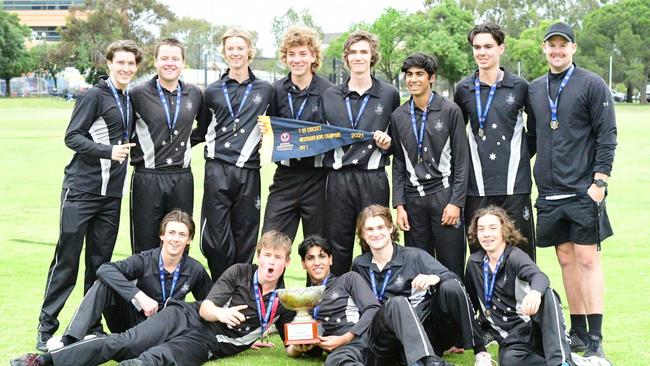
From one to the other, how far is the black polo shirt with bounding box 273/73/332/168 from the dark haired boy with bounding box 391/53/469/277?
0.84m

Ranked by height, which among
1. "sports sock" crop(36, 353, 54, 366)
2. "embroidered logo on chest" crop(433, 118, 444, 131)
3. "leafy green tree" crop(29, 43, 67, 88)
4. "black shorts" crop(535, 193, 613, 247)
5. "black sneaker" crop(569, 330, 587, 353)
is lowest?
"leafy green tree" crop(29, 43, 67, 88)

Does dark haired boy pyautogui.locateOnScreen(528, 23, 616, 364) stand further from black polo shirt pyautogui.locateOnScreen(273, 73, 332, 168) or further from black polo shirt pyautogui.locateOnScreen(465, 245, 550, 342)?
black polo shirt pyautogui.locateOnScreen(273, 73, 332, 168)

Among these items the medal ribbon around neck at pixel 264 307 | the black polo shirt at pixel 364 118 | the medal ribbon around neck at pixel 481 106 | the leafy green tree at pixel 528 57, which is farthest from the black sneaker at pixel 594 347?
the leafy green tree at pixel 528 57

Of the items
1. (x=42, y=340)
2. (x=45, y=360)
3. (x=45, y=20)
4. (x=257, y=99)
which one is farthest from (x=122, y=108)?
(x=45, y=20)

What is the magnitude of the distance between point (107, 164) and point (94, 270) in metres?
0.82

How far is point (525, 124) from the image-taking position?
22.0 ft

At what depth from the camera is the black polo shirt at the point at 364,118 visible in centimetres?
678

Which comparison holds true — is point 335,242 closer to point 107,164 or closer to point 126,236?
point 107,164

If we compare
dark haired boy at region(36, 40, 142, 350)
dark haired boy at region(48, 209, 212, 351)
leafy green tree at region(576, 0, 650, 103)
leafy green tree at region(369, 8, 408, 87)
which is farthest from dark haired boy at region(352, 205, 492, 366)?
leafy green tree at region(576, 0, 650, 103)

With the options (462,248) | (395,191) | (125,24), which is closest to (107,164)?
(395,191)

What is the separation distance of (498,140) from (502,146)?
53 mm

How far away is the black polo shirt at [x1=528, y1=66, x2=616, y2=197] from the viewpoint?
239 inches

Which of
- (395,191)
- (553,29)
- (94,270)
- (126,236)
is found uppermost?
(553,29)

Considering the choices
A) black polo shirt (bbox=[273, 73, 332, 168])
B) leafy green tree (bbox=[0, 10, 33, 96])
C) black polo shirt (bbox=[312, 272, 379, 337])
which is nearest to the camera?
black polo shirt (bbox=[312, 272, 379, 337])
